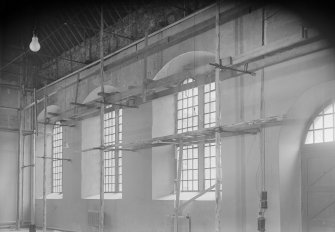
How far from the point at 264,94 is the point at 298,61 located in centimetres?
116

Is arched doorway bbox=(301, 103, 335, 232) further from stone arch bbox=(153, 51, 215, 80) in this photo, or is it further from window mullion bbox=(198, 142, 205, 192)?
stone arch bbox=(153, 51, 215, 80)

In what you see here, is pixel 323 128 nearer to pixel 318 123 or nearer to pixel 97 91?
pixel 318 123

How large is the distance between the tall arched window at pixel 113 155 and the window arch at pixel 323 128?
808 centimetres

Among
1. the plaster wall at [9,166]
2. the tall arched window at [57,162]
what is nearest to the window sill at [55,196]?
the tall arched window at [57,162]

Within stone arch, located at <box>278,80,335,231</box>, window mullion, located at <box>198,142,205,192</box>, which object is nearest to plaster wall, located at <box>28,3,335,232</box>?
stone arch, located at <box>278,80,335,231</box>

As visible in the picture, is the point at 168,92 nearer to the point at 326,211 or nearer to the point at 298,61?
the point at 298,61

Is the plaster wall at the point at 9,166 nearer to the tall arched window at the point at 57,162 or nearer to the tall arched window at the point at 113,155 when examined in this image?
the tall arched window at the point at 57,162

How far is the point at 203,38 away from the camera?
1323 cm

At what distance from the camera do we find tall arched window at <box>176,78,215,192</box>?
1399cm

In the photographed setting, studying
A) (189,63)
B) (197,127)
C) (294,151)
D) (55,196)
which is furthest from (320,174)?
(55,196)

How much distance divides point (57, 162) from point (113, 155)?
5128 mm

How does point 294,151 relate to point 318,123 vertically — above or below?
below

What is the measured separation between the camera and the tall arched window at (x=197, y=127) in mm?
13992

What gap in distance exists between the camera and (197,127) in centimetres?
1454
